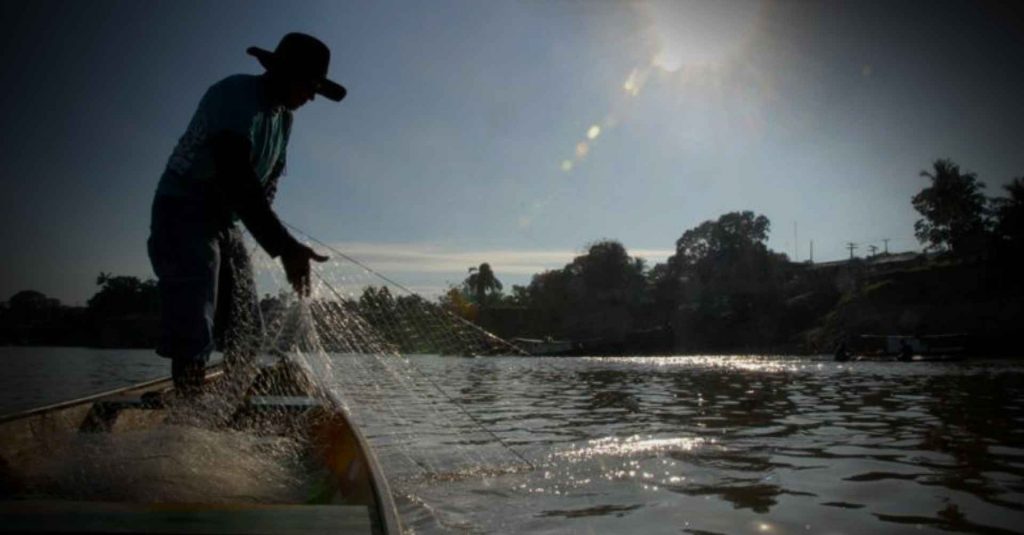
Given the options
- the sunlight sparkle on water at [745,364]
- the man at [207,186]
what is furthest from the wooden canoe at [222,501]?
the sunlight sparkle on water at [745,364]

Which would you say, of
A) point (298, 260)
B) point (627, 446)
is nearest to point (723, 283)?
point (627, 446)

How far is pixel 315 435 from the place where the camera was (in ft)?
12.0

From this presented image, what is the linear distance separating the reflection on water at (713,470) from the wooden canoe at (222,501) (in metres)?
0.90

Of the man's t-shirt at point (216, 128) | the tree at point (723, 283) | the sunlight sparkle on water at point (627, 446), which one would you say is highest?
the tree at point (723, 283)

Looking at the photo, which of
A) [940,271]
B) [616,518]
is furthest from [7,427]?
[940,271]

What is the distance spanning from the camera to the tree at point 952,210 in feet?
207

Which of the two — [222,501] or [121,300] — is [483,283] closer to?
[121,300]

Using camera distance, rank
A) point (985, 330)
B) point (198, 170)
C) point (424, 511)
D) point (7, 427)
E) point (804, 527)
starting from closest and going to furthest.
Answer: point (7, 427) → point (198, 170) → point (804, 527) → point (424, 511) → point (985, 330)

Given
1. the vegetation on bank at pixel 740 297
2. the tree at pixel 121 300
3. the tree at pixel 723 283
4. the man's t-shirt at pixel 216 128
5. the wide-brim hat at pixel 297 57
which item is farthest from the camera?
the tree at pixel 121 300

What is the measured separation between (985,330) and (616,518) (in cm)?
6125

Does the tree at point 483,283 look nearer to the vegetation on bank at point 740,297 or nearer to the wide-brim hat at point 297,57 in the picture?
the vegetation on bank at point 740,297

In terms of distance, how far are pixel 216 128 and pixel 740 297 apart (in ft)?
275

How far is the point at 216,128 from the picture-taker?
2.92 m

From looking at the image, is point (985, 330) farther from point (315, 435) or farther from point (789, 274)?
point (315, 435)
